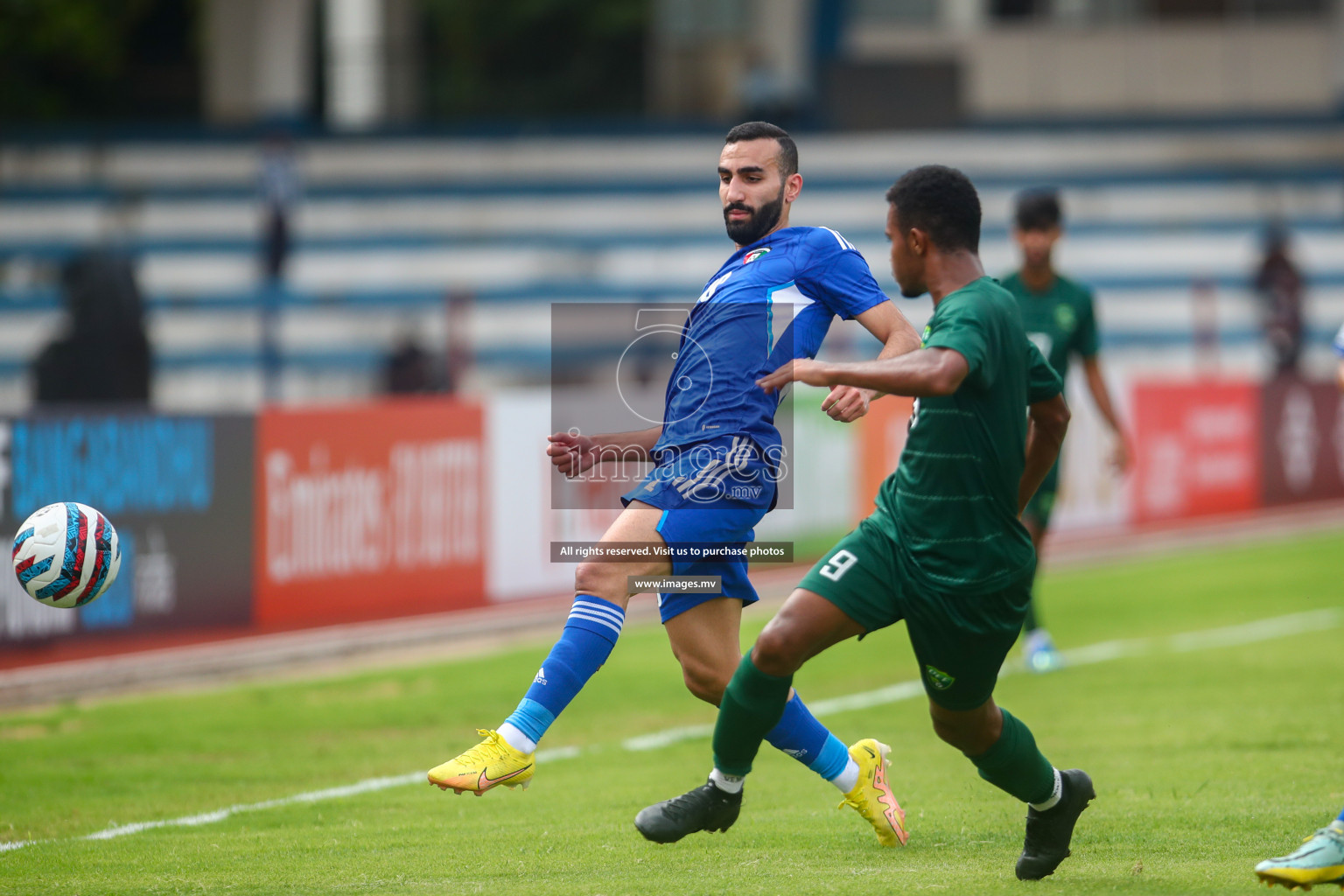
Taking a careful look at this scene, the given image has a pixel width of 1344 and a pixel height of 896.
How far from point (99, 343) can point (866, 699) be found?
5994mm

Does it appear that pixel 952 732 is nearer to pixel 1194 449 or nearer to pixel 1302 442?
pixel 1194 449

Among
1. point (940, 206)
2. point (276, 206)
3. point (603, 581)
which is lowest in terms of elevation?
point (603, 581)

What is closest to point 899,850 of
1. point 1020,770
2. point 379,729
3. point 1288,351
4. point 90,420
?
point 1020,770

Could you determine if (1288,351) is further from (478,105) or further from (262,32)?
(478,105)

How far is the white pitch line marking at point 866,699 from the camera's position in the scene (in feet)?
21.2

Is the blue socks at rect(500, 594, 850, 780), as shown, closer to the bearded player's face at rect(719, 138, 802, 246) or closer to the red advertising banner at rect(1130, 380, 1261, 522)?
the bearded player's face at rect(719, 138, 802, 246)

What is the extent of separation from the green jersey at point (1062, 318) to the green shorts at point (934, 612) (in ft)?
16.5

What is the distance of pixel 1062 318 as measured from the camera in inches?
386

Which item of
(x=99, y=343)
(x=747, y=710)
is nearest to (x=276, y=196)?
(x=99, y=343)

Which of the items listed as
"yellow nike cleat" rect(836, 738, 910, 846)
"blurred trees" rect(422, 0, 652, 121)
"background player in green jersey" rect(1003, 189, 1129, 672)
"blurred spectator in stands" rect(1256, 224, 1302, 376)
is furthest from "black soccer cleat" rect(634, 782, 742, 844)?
"blurred trees" rect(422, 0, 652, 121)

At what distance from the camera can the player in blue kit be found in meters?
5.42

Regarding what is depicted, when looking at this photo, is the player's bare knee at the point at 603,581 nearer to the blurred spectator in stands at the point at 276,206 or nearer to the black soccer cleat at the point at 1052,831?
the black soccer cleat at the point at 1052,831

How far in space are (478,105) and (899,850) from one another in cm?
4053

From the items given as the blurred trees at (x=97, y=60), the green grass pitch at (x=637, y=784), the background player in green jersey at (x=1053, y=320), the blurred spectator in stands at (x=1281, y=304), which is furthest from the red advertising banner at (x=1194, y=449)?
the blurred trees at (x=97, y=60)
